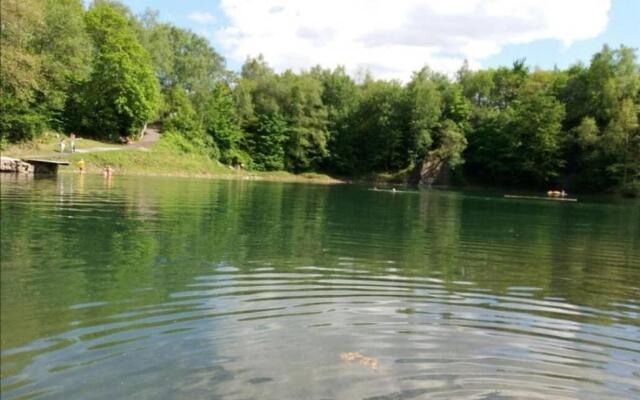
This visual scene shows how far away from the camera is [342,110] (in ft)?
349

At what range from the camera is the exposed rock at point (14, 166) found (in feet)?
139

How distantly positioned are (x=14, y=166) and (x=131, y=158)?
17919 millimetres

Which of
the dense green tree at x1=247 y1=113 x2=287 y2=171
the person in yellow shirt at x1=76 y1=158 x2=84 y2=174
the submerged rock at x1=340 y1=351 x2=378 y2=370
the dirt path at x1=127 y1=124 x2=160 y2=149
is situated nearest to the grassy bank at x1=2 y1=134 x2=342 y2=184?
the person in yellow shirt at x1=76 y1=158 x2=84 y2=174

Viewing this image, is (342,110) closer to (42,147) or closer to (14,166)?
(42,147)

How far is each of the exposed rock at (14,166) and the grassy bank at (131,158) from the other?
16.1 feet

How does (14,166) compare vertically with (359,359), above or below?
above

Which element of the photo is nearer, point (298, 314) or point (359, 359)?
point (359, 359)

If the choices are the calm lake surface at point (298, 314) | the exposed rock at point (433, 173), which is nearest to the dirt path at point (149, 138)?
the exposed rock at point (433, 173)

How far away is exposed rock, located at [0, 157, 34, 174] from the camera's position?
139 ft

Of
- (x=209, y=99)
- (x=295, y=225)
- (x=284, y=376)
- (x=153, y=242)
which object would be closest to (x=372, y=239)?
(x=295, y=225)

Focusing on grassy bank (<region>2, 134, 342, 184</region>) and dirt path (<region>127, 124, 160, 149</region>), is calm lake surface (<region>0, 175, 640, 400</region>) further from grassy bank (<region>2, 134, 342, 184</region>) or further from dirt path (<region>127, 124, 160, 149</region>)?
dirt path (<region>127, 124, 160, 149</region>)

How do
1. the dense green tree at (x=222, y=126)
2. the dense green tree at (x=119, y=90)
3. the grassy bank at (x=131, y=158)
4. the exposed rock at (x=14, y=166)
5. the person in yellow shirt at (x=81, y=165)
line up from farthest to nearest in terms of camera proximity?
the dense green tree at (x=222, y=126), the dense green tree at (x=119, y=90), the grassy bank at (x=131, y=158), the person in yellow shirt at (x=81, y=165), the exposed rock at (x=14, y=166)

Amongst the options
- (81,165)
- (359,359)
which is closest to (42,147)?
(81,165)

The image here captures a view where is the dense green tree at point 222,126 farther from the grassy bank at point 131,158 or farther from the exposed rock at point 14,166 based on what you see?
the exposed rock at point 14,166
